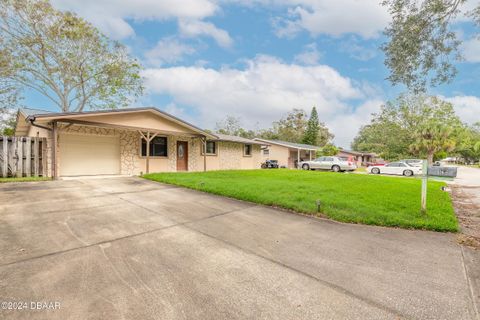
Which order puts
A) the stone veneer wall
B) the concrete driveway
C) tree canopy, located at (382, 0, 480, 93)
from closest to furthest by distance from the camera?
the concrete driveway < tree canopy, located at (382, 0, 480, 93) < the stone veneer wall

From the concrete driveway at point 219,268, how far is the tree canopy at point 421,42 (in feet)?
17.5

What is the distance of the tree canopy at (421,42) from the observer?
21.0 ft

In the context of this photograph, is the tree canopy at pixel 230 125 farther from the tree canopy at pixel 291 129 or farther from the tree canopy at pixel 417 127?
the tree canopy at pixel 417 127

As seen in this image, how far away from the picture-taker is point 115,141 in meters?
12.7

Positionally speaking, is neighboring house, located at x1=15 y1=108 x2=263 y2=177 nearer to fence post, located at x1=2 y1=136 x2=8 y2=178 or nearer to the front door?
the front door

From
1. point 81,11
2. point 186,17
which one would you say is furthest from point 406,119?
point 81,11

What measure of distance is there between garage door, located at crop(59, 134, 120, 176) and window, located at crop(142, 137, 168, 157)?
173cm

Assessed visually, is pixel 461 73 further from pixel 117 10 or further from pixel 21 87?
pixel 21 87

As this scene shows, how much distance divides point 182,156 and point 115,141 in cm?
442

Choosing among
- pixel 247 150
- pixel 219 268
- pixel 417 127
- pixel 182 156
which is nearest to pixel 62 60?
pixel 182 156

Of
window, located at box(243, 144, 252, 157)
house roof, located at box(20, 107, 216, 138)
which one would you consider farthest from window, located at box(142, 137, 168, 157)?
window, located at box(243, 144, 252, 157)

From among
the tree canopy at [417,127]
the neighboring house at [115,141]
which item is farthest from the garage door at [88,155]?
the tree canopy at [417,127]

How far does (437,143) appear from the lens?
3127 centimetres

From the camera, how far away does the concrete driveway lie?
7.19 feet
